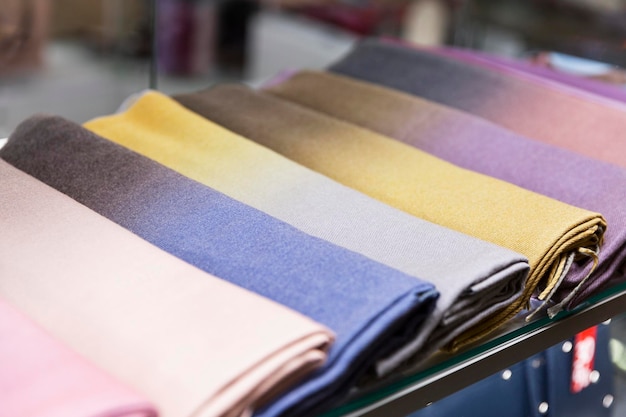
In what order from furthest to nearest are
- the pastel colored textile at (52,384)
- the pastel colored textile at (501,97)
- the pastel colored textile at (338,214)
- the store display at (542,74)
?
the store display at (542,74)
the pastel colored textile at (501,97)
the pastel colored textile at (338,214)
the pastel colored textile at (52,384)

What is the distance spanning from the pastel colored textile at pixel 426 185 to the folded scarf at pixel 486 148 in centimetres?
3

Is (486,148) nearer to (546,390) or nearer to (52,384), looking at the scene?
(546,390)

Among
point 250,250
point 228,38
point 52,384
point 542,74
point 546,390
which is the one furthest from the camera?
point 228,38

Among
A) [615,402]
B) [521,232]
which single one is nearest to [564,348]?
[615,402]

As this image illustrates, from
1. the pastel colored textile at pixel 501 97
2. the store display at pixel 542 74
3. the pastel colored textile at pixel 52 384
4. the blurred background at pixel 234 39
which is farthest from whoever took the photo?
the blurred background at pixel 234 39

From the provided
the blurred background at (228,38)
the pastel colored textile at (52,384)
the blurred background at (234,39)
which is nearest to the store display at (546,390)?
the blurred background at (234,39)

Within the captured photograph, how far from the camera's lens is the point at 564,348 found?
26.5 inches

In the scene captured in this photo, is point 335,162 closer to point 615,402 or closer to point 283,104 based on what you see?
point 283,104

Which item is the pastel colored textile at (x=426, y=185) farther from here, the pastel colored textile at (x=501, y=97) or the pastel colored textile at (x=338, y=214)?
the pastel colored textile at (x=501, y=97)

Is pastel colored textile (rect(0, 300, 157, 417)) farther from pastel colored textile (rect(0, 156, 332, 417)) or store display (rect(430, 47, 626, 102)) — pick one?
store display (rect(430, 47, 626, 102))

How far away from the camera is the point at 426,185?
1.86 feet

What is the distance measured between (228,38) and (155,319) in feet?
4.17

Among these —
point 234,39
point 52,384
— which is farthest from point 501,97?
point 234,39

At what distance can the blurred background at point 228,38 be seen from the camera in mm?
1042
